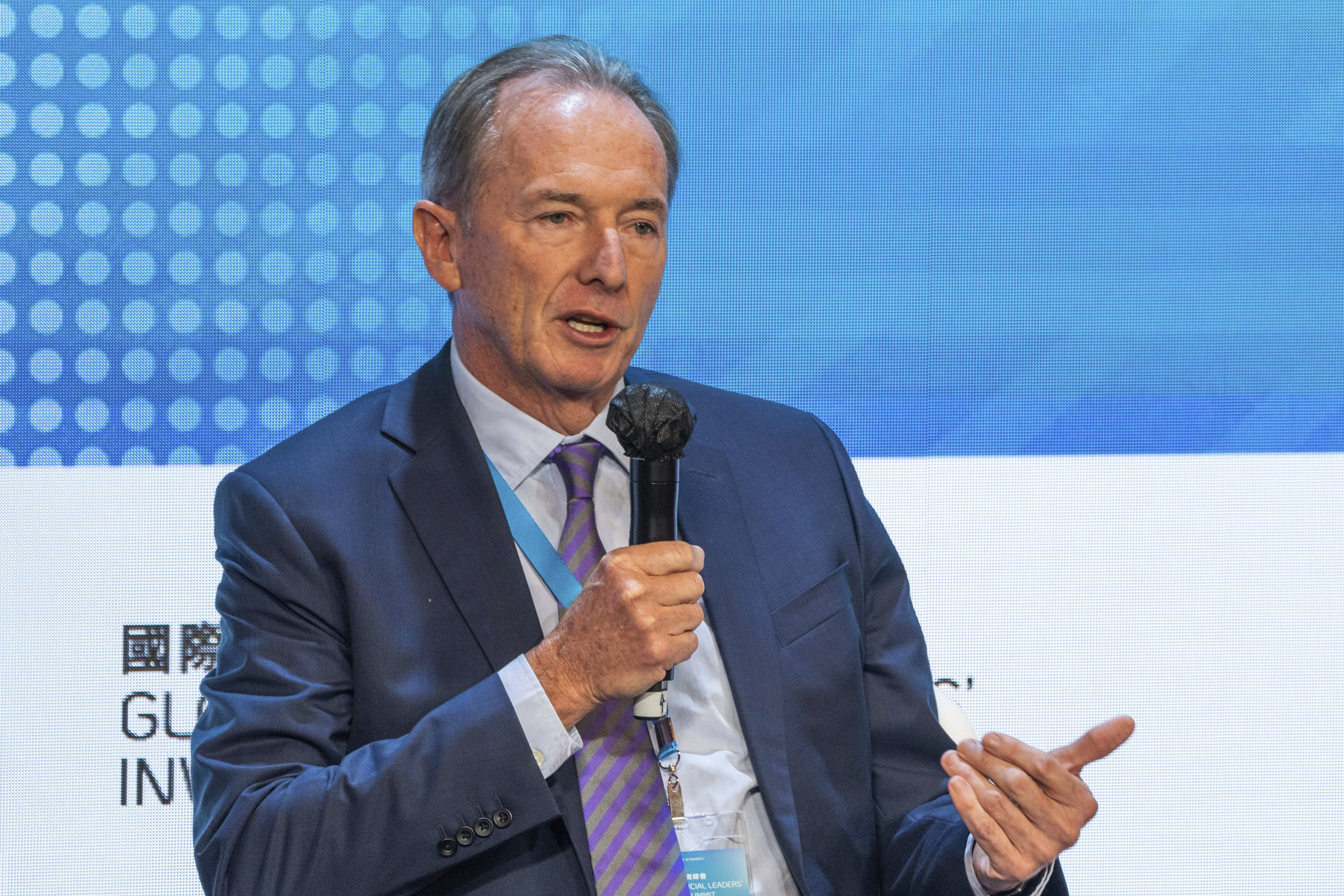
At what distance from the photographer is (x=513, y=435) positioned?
2.06 meters

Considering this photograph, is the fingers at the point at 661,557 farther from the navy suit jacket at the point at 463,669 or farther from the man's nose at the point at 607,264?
the man's nose at the point at 607,264

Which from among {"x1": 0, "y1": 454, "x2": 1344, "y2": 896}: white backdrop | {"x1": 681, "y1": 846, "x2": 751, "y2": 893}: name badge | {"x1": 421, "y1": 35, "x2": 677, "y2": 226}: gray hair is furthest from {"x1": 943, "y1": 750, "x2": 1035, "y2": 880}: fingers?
{"x1": 421, "y1": 35, "x2": 677, "y2": 226}: gray hair

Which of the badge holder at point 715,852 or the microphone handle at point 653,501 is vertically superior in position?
the microphone handle at point 653,501

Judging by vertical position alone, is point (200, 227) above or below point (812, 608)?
above

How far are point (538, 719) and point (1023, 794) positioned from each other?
643 millimetres

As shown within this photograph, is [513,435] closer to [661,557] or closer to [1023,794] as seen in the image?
[661,557]

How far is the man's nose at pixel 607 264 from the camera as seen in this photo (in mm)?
1940

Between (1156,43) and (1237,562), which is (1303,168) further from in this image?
(1237,562)

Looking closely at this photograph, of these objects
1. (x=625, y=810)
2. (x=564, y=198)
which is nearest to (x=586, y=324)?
(x=564, y=198)

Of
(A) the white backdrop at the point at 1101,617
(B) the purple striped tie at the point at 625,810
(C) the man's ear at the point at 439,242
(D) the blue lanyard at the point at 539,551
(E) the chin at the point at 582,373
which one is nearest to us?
(B) the purple striped tie at the point at 625,810

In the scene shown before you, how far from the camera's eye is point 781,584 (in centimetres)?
213

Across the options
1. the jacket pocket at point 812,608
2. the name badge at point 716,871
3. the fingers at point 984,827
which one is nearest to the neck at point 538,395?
the jacket pocket at point 812,608

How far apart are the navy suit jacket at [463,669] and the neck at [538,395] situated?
0.07m

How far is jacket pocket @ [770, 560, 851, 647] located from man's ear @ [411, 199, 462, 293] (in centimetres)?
78
